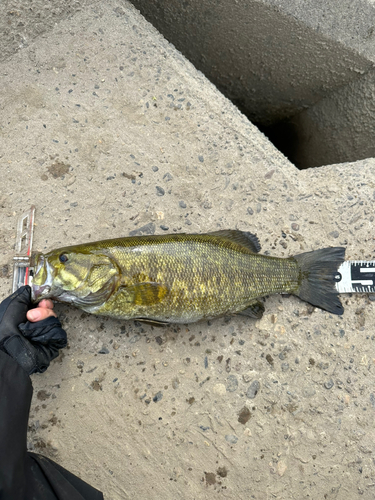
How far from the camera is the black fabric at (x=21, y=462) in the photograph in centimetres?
213

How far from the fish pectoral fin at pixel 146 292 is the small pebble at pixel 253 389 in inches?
39.6

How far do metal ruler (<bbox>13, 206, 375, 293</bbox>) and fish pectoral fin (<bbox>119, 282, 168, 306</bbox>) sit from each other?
0.89 m

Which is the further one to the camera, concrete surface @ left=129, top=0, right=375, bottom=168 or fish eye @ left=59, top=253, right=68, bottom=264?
concrete surface @ left=129, top=0, right=375, bottom=168

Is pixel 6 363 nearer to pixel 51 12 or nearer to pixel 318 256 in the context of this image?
pixel 318 256

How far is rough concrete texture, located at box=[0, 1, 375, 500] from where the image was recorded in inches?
103

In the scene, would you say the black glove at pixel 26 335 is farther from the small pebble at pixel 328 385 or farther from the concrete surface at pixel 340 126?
the concrete surface at pixel 340 126

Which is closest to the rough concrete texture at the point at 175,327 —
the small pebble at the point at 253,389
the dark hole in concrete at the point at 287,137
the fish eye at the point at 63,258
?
the small pebble at the point at 253,389

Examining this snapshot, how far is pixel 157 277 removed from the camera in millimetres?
2348

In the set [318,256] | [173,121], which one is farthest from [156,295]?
[173,121]

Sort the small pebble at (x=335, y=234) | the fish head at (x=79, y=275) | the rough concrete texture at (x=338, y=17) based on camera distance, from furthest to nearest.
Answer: the rough concrete texture at (x=338, y=17)
the small pebble at (x=335, y=234)
the fish head at (x=79, y=275)

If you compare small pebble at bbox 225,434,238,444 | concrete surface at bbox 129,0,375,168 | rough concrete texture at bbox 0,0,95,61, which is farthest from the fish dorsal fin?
rough concrete texture at bbox 0,0,95,61

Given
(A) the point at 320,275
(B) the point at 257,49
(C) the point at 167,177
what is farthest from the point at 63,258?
(B) the point at 257,49

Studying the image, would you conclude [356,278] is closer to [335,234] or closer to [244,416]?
[335,234]

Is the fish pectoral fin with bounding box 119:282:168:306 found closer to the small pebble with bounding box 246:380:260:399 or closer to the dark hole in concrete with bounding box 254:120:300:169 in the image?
the small pebble with bounding box 246:380:260:399
